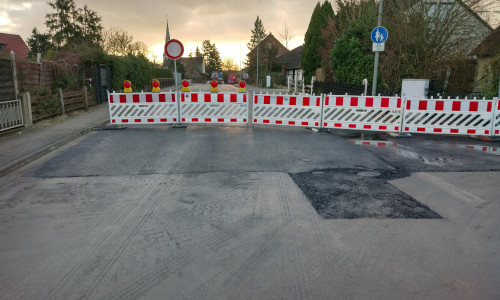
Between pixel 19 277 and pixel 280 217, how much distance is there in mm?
2853

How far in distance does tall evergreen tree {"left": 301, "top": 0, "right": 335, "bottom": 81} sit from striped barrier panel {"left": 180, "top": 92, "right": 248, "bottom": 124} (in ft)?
90.4

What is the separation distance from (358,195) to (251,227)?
79.3 inches

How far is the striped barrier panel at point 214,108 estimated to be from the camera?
1223cm

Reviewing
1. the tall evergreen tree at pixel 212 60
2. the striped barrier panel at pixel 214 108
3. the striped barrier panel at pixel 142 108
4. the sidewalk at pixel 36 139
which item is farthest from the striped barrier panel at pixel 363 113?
the tall evergreen tree at pixel 212 60

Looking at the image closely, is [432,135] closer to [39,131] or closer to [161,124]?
[161,124]

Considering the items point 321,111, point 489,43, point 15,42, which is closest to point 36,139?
point 321,111

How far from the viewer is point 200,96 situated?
1222 cm

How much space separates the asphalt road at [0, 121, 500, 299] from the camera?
10.3 ft

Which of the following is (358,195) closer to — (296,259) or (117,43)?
(296,259)

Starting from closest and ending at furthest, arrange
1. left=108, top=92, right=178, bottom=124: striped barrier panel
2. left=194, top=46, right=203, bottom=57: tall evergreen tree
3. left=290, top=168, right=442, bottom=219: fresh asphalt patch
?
left=290, top=168, right=442, bottom=219: fresh asphalt patch → left=108, top=92, right=178, bottom=124: striped barrier panel → left=194, top=46, right=203, bottom=57: tall evergreen tree

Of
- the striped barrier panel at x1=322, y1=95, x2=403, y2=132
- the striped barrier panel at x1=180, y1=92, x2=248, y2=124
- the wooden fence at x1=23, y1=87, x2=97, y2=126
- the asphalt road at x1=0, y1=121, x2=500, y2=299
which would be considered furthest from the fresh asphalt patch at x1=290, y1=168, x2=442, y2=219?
the wooden fence at x1=23, y1=87, x2=97, y2=126

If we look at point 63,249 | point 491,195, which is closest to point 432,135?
point 491,195

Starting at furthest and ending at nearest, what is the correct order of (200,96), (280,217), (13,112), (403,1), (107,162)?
(403,1)
(200,96)
(13,112)
(107,162)
(280,217)

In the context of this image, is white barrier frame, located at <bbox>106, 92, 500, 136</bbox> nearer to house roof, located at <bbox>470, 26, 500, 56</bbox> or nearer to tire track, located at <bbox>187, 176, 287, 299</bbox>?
tire track, located at <bbox>187, 176, 287, 299</bbox>
